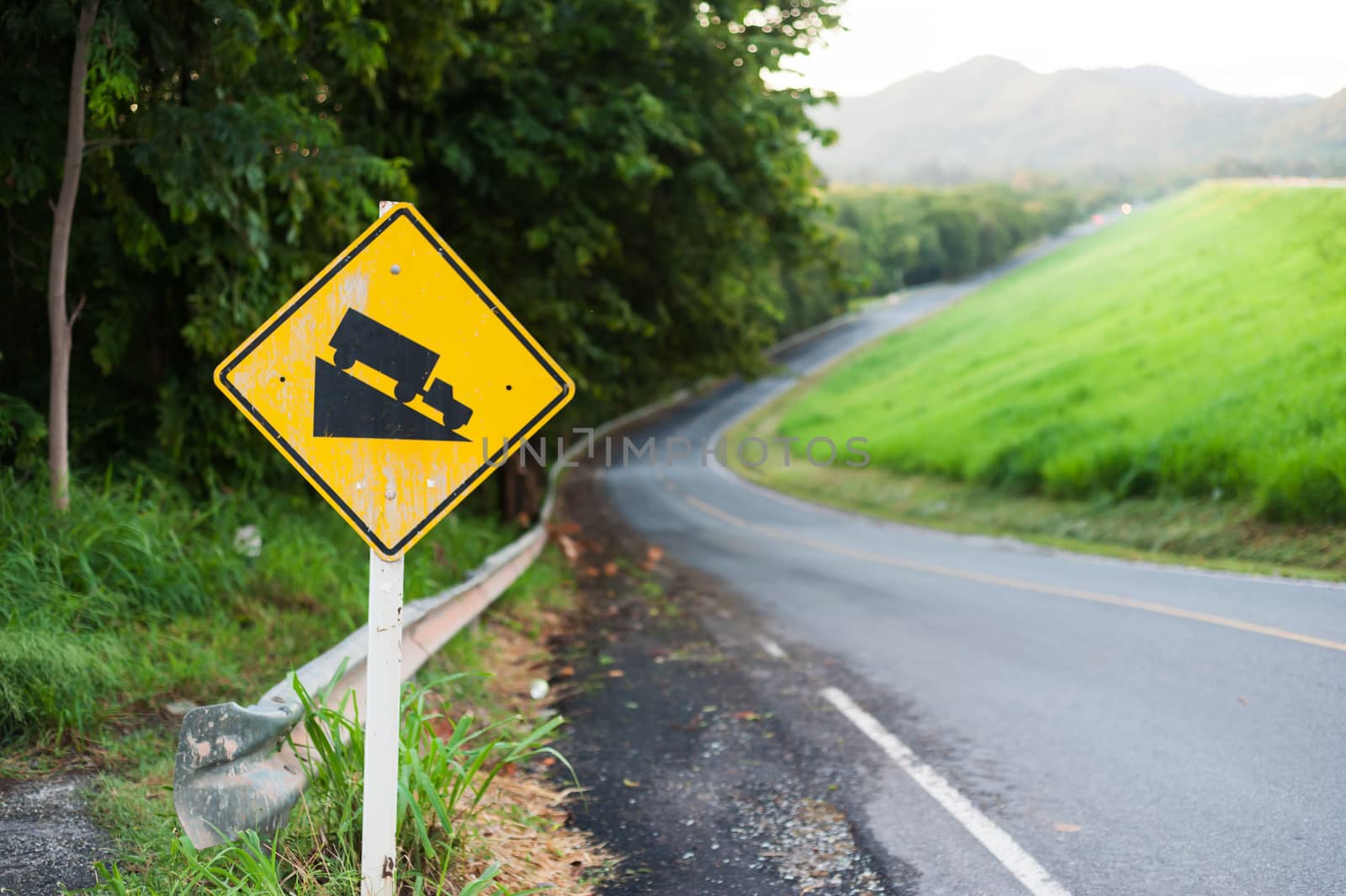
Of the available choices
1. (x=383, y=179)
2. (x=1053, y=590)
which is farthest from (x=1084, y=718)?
(x=383, y=179)

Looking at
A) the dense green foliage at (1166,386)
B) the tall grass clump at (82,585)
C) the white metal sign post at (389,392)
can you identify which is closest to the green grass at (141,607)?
the tall grass clump at (82,585)

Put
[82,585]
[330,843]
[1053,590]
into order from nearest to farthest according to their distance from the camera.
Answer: [330,843], [82,585], [1053,590]

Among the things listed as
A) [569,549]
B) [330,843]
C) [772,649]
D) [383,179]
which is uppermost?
[383,179]

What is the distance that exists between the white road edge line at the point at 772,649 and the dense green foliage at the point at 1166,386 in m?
9.02

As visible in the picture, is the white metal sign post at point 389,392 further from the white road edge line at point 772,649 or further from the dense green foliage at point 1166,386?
the dense green foliage at point 1166,386

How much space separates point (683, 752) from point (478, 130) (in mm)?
8843

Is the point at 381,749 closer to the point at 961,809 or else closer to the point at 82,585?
the point at 961,809

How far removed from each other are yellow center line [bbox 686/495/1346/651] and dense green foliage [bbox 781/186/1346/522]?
16.5 ft

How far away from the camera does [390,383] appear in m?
3.52

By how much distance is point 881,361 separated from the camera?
2261 inches

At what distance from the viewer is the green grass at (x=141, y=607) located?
16.4ft

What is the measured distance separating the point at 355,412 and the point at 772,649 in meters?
5.87

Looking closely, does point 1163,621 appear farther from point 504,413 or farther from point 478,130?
point 478,130

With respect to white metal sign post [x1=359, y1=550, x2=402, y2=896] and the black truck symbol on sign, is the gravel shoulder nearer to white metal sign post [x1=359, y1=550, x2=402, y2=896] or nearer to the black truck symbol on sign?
white metal sign post [x1=359, y1=550, x2=402, y2=896]
